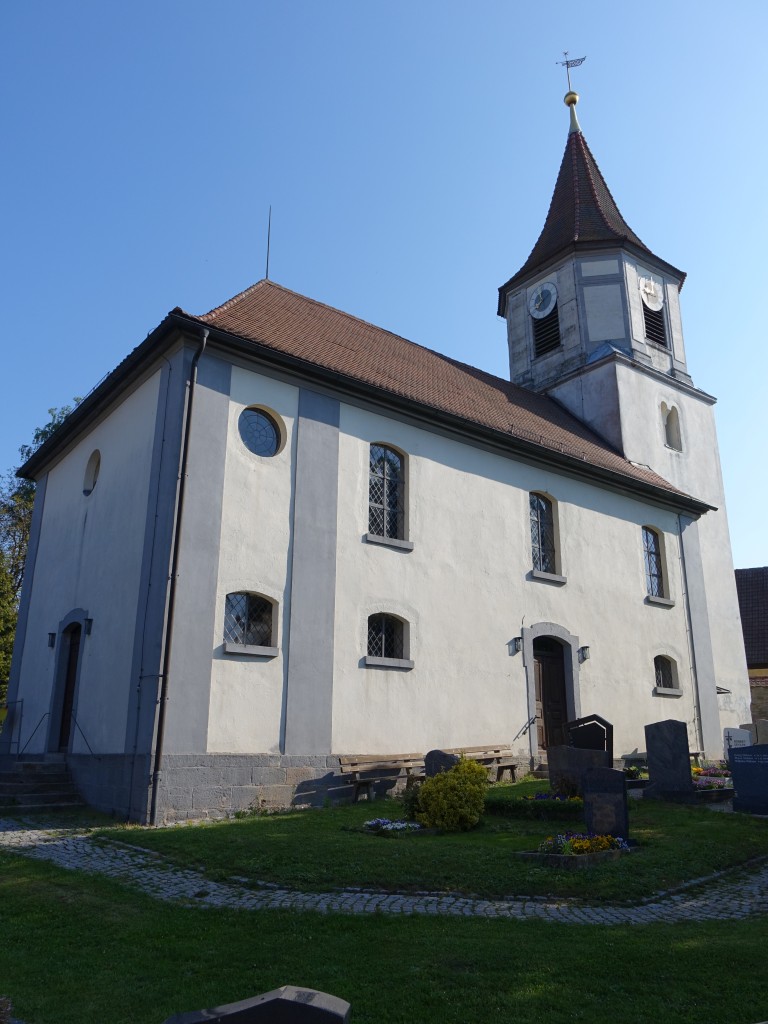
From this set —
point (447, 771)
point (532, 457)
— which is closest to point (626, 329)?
point (532, 457)

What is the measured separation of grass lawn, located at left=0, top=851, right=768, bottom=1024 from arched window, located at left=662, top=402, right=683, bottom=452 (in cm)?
2014

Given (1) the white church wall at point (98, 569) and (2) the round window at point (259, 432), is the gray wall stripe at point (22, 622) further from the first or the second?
(2) the round window at point (259, 432)

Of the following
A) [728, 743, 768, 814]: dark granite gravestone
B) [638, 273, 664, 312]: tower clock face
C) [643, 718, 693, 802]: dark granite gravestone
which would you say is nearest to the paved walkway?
[728, 743, 768, 814]: dark granite gravestone

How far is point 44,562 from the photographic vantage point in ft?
60.5

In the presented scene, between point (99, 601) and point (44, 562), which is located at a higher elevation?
point (44, 562)

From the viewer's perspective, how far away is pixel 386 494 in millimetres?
16047

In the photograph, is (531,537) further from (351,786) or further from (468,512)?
(351,786)

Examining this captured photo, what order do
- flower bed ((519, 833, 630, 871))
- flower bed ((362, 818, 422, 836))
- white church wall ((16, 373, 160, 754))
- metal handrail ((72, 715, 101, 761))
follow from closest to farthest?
1. flower bed ((519, 833, 630, 871))
2. flower bed ((362, 818, 422, 836))
3. metal handrail ((72, 715, 101, 761))
4. white church wall ((16, 373, 160, 754))

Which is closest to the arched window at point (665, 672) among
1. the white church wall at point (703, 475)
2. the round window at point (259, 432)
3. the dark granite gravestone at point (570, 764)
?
the white church wall at point (703, 475)

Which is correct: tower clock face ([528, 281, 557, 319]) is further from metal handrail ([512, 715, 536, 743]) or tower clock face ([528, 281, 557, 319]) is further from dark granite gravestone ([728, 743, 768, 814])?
dark granite gravestone ([728, 743, 768, 814])

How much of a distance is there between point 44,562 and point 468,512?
9.74 meters

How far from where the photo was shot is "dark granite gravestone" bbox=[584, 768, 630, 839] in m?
9.52

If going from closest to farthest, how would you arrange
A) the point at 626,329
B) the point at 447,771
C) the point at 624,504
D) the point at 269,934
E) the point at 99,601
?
the point at 269,934 → the point at 447,771 → the point at 99,601 → the point at 624,504 → the point at 626,329

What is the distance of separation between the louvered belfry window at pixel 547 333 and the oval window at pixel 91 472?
15383 mm
